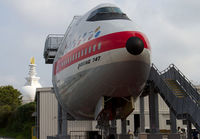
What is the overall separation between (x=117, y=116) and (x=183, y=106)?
425 centimetres

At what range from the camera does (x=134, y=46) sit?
42.6ft

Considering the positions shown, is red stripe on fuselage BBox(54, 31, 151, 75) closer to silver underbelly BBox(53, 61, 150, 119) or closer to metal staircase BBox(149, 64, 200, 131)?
silver underbelly BBox(53, 61, 150, 119)

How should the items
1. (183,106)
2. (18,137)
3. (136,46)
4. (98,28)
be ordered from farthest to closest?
(18,137), (183,106), (98,28), (136,46)

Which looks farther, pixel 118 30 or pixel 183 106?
pixel 183 106

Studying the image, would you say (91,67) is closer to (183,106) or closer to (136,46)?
(136,46)

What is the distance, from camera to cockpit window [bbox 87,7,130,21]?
1605 cm

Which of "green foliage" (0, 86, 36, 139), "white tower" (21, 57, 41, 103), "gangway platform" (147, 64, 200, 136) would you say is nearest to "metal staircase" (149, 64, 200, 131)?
"gangway platform" (147, 64, 200, 136)

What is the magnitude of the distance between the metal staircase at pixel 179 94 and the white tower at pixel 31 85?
4069 inches

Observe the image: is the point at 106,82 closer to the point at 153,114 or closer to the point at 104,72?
the point at 104,72

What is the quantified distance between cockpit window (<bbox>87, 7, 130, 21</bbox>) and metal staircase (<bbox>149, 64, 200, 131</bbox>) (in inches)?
236

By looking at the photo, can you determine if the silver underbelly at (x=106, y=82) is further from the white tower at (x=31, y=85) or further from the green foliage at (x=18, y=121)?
the white tower at (x=31, y=85)

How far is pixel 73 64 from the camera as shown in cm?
1633

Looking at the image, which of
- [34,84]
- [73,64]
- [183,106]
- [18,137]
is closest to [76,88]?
[73,64]

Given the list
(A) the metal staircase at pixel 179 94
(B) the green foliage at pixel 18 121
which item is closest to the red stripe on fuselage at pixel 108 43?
(A) the metal staircase at pixel 179 94
